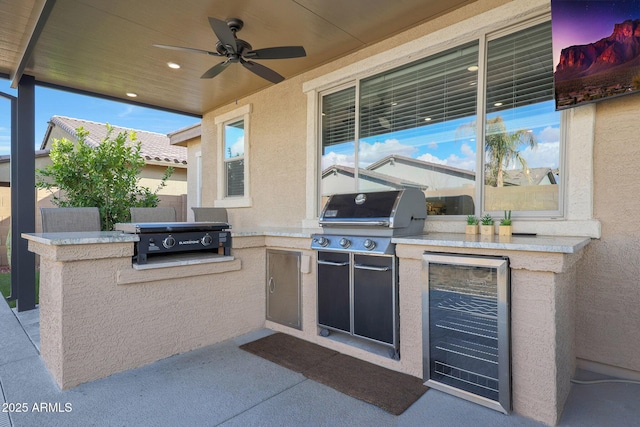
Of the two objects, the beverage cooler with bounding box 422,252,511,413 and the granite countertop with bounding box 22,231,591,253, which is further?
the beverage cooler with bounding box 422,252,511,413

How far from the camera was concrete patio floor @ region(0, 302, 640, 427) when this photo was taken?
200 cm

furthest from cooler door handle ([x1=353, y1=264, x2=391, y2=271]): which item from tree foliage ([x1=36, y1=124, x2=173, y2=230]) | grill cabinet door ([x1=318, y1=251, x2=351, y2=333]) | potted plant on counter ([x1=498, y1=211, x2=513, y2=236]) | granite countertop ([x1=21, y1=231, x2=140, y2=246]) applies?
tree foliage ([x1=36, y1=124, x2=173, y2=230])

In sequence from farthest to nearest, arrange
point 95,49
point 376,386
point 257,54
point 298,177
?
point 298,177, point 95,49, point 257,54, point 376,386

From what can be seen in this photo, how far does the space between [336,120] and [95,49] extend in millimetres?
2818

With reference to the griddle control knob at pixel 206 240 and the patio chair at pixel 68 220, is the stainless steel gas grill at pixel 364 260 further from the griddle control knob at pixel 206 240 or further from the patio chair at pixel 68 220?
the patio chair at pixel 68 220

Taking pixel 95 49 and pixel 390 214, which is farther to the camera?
pixel 95 49

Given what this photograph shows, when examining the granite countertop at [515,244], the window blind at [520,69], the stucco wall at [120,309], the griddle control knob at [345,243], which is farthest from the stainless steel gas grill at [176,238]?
the window blind at [520,69]

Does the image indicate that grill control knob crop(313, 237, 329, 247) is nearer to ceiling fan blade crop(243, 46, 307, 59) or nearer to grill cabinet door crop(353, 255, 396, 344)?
grill cabinet door crop(353, 255, 396, 344)

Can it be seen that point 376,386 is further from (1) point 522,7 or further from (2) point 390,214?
(1) point 522,7

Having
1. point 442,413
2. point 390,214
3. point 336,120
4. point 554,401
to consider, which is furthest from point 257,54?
point 554,401

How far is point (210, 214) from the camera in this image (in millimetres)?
5242

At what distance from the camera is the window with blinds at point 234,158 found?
547 centimetres

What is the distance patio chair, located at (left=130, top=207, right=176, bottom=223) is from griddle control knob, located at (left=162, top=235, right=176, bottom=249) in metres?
1.21

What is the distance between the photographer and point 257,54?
124 inches
